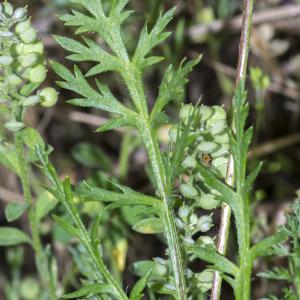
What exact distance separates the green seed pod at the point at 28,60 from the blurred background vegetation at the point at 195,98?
2.56 feet

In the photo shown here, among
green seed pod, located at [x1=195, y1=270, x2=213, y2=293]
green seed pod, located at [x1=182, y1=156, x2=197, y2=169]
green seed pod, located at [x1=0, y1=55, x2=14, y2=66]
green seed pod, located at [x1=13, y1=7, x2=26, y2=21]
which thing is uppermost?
green seed pod, located at [x1=13, y1=7, x2=26, y2=21]

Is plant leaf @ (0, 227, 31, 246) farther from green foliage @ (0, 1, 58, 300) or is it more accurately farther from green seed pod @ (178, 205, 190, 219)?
green seed pod @ (178, 205, 190, 219)

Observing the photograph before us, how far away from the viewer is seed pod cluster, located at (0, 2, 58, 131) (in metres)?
0.86

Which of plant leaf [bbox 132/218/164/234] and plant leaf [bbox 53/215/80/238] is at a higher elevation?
plant leaf [bbox 53/215/80/238]

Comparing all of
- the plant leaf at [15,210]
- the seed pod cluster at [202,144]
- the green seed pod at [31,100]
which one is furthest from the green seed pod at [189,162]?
the plant leaf at [15,210]

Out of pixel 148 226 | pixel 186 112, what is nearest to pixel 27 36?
pixel 186 112

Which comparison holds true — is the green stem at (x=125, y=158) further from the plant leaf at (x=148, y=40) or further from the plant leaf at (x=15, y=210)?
the plant leaf at (x=148, y=40)

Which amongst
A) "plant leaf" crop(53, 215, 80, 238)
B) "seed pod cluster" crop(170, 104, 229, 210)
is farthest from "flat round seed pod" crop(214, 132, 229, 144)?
"plant leaf" crop(53, 215, 80, 238)

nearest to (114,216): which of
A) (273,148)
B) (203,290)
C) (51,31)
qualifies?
(203,290)

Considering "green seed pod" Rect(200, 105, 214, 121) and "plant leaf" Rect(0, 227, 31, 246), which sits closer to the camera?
"green seed pod" Rect(200, 105, 214, 121)

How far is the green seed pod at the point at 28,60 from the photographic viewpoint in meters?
0.88

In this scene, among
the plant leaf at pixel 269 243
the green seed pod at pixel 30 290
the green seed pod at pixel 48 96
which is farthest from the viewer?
the green seed pod at pixel 30 290

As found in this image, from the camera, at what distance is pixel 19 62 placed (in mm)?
909

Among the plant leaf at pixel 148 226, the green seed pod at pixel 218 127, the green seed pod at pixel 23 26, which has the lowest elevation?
the plant leaf at pixel 148 226
